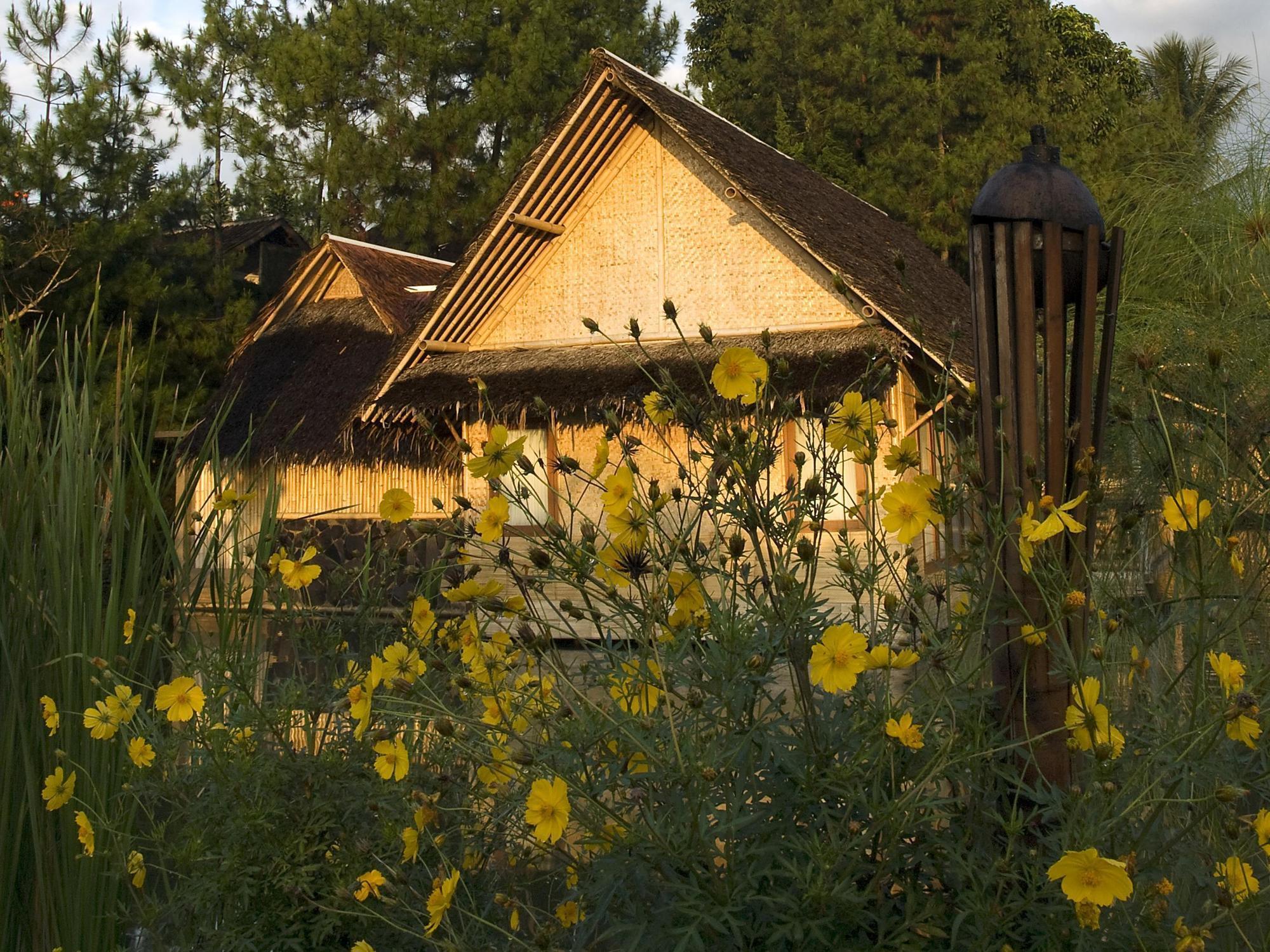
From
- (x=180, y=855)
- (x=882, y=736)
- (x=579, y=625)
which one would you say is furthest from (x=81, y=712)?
(x=579, y=625)

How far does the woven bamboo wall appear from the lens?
29.0 ft

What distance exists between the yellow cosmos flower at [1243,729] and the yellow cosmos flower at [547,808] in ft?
2.28

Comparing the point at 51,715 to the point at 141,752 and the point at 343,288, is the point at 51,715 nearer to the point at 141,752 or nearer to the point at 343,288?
the point at 141,752

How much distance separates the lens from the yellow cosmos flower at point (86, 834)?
206 centimetres

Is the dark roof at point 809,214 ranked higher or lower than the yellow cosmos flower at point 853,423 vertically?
higher

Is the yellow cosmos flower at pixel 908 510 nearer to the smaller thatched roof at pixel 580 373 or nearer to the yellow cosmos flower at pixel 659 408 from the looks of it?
the yellow cosmos flower at pixel 659 408

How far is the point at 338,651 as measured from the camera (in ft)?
8.31

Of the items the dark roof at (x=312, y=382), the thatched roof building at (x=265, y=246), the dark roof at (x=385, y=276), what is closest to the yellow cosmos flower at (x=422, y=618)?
the dark roof at (x=312, y=382)

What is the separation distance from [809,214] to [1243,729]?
8.03 m

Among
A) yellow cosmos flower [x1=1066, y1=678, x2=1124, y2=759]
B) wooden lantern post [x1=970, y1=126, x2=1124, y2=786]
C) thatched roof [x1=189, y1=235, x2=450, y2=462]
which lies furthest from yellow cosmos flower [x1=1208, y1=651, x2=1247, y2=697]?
thatched roof [x1=189, y1=235, x2=450, y2=462]

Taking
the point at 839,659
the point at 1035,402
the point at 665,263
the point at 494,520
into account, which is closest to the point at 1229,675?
the point at 839,659

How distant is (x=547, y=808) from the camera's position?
1.44 meters

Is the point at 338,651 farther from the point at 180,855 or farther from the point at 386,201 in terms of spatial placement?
the point at 386,201

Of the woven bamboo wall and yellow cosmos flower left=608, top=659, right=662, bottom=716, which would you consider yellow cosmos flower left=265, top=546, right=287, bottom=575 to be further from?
the woven bamboo wall
